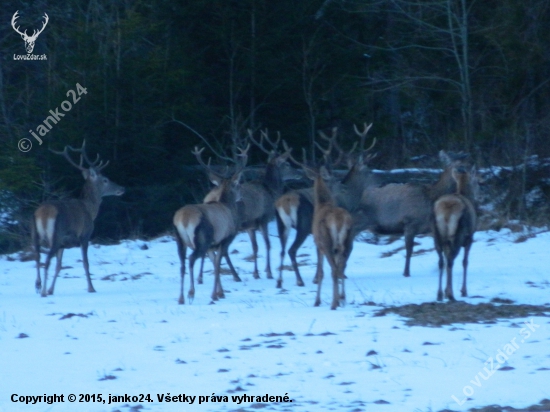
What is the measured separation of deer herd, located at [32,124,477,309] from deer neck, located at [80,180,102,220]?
0.02 m

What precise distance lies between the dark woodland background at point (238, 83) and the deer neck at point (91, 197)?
5221 mm

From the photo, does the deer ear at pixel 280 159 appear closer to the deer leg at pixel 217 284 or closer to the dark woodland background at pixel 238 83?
the deer leg at pixel 217 284

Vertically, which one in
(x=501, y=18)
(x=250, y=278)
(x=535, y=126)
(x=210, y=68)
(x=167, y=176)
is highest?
(x=501, y=18)

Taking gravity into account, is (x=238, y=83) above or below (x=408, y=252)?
above

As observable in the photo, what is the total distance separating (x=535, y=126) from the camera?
19.8 meters

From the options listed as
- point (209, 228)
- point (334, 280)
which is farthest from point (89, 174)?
point (334, 280)

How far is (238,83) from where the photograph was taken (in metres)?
20.6

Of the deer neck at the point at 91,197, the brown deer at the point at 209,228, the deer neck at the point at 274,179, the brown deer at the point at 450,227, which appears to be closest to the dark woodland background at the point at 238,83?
the deer neck at the point at 91,197

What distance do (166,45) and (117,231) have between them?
16.5 feet

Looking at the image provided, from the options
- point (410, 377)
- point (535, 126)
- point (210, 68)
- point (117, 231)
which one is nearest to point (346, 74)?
point (210, 68)

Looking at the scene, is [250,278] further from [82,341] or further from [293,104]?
[293,104]

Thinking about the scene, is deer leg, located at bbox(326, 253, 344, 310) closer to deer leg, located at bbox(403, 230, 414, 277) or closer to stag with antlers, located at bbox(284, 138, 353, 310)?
stag with antlers, located at bbox(284, 138, 353, 310)

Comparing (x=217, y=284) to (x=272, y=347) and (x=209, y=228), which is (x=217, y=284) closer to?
(x=209, y=228)

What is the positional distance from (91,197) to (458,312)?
6338mm
